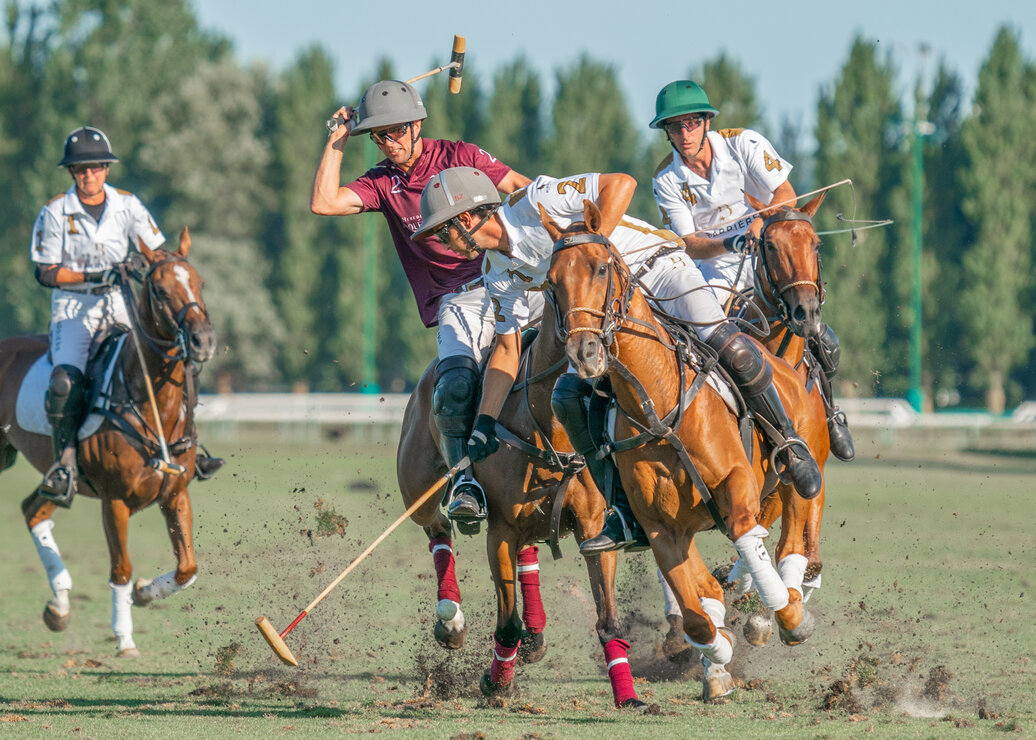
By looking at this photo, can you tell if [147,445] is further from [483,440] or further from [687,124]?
[687,124]

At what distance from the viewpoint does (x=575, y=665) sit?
8352 mm

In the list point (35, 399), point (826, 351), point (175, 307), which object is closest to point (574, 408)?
point (826, 351)

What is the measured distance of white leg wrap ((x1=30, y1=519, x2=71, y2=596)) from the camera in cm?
924

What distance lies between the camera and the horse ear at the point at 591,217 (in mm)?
5617

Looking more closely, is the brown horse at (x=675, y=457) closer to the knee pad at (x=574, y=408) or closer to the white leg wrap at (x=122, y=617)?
the knee pad at (x=574, y=408)

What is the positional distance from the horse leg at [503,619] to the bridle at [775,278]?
178cm

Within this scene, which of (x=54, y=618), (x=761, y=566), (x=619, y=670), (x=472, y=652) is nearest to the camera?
(x=761, y=566)

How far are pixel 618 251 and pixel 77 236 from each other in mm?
5007

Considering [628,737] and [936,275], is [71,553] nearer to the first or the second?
[628,737]

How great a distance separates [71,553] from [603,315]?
34.1ft

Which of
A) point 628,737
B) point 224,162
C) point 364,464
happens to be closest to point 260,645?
point 628,737

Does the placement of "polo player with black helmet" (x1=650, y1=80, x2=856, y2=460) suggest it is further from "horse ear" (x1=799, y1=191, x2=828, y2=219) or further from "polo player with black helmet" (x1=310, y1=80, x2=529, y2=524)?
"polo player with black helmet" (x1=310, y1=80, x2=529, y2=524)

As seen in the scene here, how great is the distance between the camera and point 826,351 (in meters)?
7.95

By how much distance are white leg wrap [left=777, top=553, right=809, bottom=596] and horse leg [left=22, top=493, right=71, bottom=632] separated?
4.85 metres
